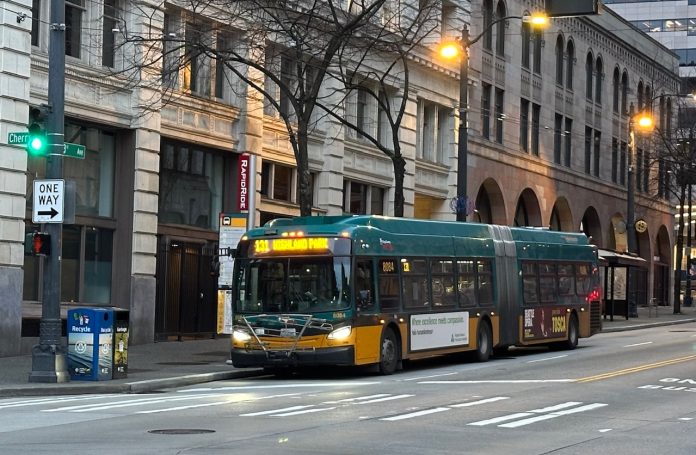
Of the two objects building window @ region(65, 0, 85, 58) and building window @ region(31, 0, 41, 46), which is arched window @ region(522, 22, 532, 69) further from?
building window @ region(31, 0, 41, 46)

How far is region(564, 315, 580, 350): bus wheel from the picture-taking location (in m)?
34.0

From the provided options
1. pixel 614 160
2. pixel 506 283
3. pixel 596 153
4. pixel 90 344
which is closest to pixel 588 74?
pixel 596 153

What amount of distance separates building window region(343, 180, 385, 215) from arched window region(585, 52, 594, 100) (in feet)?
71.3

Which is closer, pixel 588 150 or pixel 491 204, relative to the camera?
pixel 491 204

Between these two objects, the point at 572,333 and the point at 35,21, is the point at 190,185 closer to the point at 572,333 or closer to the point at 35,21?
the point at 35,21

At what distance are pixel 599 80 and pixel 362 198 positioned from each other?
25.7 m

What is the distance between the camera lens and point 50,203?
71.4ft

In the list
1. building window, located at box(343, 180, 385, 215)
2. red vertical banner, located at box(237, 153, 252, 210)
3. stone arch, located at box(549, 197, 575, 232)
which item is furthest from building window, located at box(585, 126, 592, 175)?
red vertical banner, located at box(237, 153, 252, 210)

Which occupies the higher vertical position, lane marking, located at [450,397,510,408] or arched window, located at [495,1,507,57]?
arched window, located at [495,1,507,57]

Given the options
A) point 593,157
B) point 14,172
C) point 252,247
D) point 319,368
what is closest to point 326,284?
point 252,247

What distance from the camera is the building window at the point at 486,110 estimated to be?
4916 centimetres

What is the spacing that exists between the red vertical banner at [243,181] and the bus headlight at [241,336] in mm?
9407

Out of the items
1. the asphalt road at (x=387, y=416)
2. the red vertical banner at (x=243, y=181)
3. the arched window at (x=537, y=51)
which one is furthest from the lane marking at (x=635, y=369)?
the arched window at (x=537, y=51)

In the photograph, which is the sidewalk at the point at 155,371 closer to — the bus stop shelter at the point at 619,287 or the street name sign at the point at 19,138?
the street name sign at the point at 19,138
